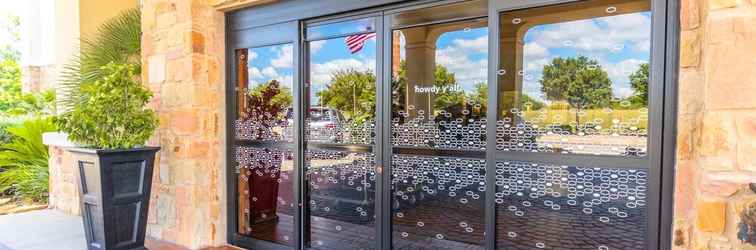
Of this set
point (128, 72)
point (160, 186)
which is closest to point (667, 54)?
point (128, 72)

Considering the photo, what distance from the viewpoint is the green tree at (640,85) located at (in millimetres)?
2148

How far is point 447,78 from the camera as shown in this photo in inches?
110

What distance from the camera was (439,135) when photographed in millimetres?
2812

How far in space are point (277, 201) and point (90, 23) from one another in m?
4.48

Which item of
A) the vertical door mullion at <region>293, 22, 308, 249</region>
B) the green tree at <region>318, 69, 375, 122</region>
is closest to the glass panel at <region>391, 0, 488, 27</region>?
the green tree at <region>318, 69, 375, 122</region>

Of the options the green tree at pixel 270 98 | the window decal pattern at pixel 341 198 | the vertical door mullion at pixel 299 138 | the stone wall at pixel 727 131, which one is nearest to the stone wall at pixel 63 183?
the green tree at pixel 270 98

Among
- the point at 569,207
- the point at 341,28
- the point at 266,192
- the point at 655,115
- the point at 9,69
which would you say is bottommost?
the point at 266,192

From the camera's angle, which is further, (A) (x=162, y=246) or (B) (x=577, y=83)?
(A) (x=162, y=246)

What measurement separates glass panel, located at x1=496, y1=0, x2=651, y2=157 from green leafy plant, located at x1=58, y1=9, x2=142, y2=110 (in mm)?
4060

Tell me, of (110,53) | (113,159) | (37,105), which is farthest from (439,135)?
(37,105)

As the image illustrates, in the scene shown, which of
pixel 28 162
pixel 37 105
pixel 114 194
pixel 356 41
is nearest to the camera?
pixel 356 41

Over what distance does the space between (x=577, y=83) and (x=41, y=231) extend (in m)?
4.98

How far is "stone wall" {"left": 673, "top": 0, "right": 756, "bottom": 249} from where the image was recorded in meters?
1.63

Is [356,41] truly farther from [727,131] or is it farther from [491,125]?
[727,131]
